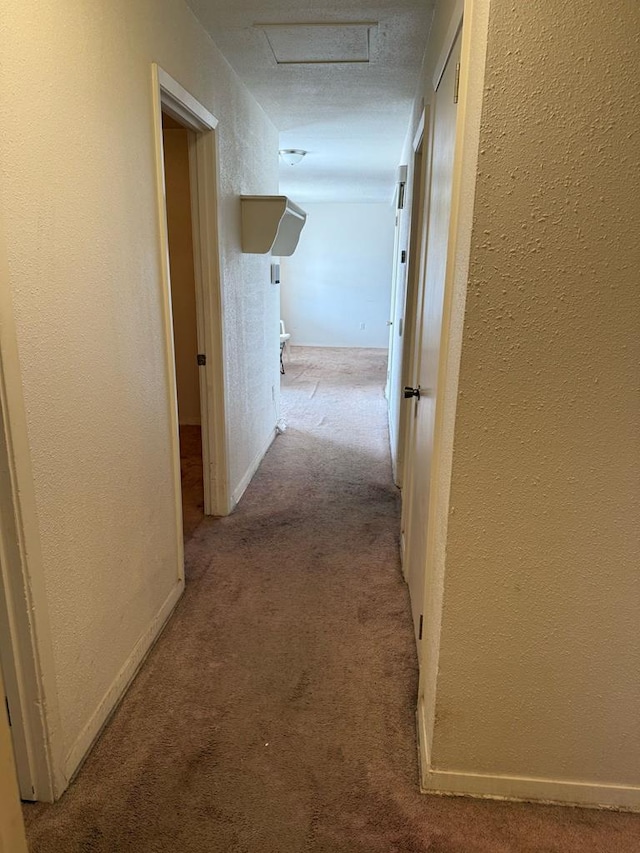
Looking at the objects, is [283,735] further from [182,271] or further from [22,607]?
[182,271]

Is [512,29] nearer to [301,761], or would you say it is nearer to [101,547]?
[101,547]

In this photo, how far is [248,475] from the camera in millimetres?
3730

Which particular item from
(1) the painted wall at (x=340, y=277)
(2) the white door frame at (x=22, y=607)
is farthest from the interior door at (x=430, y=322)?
(1) the painted wall at (x=340, y=277)

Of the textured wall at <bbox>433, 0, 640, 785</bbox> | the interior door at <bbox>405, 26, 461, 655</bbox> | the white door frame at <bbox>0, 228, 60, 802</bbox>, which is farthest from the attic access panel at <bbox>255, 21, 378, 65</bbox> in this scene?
the white door frame at <bbox>0, 228, 60, 802</bbox>

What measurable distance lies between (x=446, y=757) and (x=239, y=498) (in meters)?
2.14

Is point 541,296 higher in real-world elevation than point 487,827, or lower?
higher

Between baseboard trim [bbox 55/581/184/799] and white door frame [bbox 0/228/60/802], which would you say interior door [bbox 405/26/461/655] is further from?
white door frame [bbox 0/228/60/802]

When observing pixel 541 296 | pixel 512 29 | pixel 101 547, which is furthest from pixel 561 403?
pixel 101 547

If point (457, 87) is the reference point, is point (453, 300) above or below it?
below

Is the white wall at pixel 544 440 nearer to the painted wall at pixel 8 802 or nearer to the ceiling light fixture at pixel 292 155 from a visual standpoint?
the painted wall at pixel 8 802

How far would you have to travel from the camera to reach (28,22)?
129cm

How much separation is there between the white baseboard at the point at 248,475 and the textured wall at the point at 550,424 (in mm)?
2071

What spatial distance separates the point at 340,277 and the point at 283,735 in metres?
8.69

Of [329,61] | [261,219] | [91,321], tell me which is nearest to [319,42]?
[329,61]
